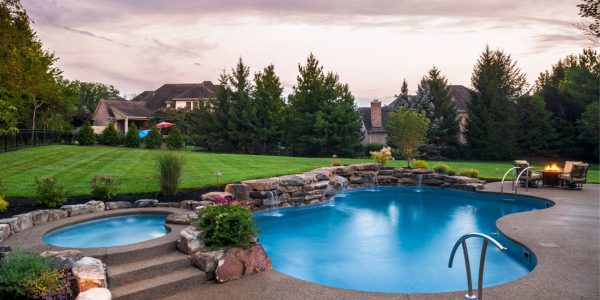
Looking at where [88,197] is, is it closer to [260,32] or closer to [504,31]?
[260,32]

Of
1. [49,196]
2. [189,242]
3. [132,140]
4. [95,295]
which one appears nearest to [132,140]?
[132,140]

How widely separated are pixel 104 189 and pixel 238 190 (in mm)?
3489

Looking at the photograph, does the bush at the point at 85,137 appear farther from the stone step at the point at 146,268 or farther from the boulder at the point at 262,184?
the stone step at the point at 146,268

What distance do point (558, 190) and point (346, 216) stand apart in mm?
8226

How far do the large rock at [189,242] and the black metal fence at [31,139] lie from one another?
15820mm

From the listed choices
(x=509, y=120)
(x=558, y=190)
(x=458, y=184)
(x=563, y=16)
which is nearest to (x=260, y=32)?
(x=458, y=184)

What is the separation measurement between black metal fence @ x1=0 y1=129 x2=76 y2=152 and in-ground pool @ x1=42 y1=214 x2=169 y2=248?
42.3ft

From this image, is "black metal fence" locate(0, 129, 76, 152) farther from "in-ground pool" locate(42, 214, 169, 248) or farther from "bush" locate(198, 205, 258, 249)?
"bush" locate(198, 205, 258, 249)

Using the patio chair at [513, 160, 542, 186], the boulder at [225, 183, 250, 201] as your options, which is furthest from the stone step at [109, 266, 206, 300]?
the patio chair at [513, 160, 542, 186]

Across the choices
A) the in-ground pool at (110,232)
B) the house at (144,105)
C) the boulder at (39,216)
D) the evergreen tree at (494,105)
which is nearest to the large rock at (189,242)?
the in-ground pool at (110,232)

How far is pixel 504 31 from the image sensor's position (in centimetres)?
1625

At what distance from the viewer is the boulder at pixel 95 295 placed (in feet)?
13.4

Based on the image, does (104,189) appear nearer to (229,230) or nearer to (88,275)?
(229,230)

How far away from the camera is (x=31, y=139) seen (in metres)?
20.2
